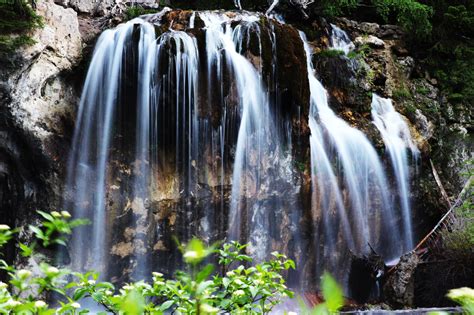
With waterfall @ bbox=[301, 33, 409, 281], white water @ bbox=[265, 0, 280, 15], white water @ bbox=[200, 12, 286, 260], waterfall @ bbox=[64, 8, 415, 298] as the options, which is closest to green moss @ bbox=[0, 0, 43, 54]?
waterfall @ bbox=[64, 8, 415, 298]

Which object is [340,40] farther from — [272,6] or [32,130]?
[32,130]

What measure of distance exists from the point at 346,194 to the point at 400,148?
1.98m

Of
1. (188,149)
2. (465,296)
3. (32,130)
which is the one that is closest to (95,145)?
(32,130)

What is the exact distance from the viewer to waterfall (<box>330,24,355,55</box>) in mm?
11271

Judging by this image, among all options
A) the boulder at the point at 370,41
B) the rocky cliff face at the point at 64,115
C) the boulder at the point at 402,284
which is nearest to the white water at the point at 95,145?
the rocky cliff face at the point at 64,115

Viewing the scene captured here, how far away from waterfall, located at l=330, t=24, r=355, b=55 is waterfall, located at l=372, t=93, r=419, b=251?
1.91 m

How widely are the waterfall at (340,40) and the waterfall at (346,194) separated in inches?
104

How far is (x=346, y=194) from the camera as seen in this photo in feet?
27.0

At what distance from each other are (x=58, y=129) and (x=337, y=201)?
188 inches

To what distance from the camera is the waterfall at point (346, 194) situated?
790 centimetres

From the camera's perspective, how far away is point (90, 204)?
691 centimetres

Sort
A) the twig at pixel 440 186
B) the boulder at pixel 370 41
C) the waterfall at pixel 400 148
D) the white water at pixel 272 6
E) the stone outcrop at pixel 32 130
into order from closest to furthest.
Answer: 1. the stone outcrop at pixel 32 130
2. the waterfall at pixel 400 148
3. the twig at pixel 440 186
4. the white water at pixel 272 6
5. the boulder at pixel 370 41

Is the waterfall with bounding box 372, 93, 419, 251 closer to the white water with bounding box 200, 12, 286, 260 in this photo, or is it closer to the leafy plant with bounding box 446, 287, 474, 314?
the white water with bounding box 200, 12, 286, 260

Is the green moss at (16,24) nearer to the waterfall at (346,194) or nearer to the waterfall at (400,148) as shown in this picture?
the waterfall at (346,194)
